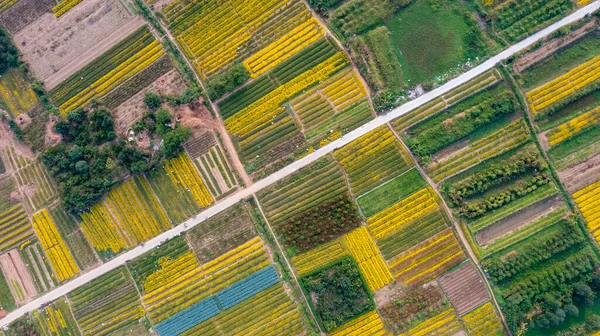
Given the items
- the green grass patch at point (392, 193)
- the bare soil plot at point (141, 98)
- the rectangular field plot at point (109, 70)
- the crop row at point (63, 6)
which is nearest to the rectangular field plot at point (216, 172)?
the bare soil plot at point (141, 98)

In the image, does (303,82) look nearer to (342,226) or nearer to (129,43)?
(342,226)

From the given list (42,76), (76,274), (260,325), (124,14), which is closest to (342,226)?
(260,325)

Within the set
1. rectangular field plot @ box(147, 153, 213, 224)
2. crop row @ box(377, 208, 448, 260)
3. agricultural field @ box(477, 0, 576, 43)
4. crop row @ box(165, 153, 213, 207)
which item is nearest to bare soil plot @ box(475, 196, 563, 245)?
crop row @ box(377, 208, 448, 260)

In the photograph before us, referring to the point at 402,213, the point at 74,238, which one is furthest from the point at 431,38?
the point at 74,238

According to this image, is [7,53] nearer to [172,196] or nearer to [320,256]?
[172,196]

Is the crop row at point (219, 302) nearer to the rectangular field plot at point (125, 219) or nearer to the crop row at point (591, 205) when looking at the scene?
the rectangular field plot at point (125, 219)
